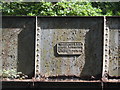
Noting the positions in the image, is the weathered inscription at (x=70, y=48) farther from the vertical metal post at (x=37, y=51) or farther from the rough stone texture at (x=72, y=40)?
the vertical metal post at (x=37, y=51)

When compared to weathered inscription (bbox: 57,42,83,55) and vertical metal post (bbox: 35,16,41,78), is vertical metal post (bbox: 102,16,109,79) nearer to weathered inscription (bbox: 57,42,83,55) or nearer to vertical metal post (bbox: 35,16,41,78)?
weathered inscription (bbox: 57,42,83,55)

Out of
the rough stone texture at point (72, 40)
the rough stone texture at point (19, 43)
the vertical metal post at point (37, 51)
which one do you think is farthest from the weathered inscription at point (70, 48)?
the rough stone texture at point (19, 43)

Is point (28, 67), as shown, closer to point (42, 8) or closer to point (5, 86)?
point (5, 86)

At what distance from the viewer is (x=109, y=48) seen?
6242 mm

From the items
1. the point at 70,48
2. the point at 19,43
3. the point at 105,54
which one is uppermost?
the point at 19,43

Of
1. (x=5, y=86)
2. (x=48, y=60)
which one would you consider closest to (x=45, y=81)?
(x=48, y=60)

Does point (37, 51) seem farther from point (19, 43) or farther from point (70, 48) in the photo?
point (70, 48)

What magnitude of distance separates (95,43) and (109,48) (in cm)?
35

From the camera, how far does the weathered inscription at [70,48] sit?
6215 mm

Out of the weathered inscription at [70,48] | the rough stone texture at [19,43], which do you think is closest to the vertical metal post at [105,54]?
the weathered inscription at [70,48]

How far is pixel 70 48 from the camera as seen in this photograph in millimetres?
6230

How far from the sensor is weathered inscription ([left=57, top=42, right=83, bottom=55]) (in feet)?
20.4

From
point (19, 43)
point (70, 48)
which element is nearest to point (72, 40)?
point (70, 48)

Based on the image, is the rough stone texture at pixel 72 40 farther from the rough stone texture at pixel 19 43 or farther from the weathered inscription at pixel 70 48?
the rough stone texture at pixel 19 43
